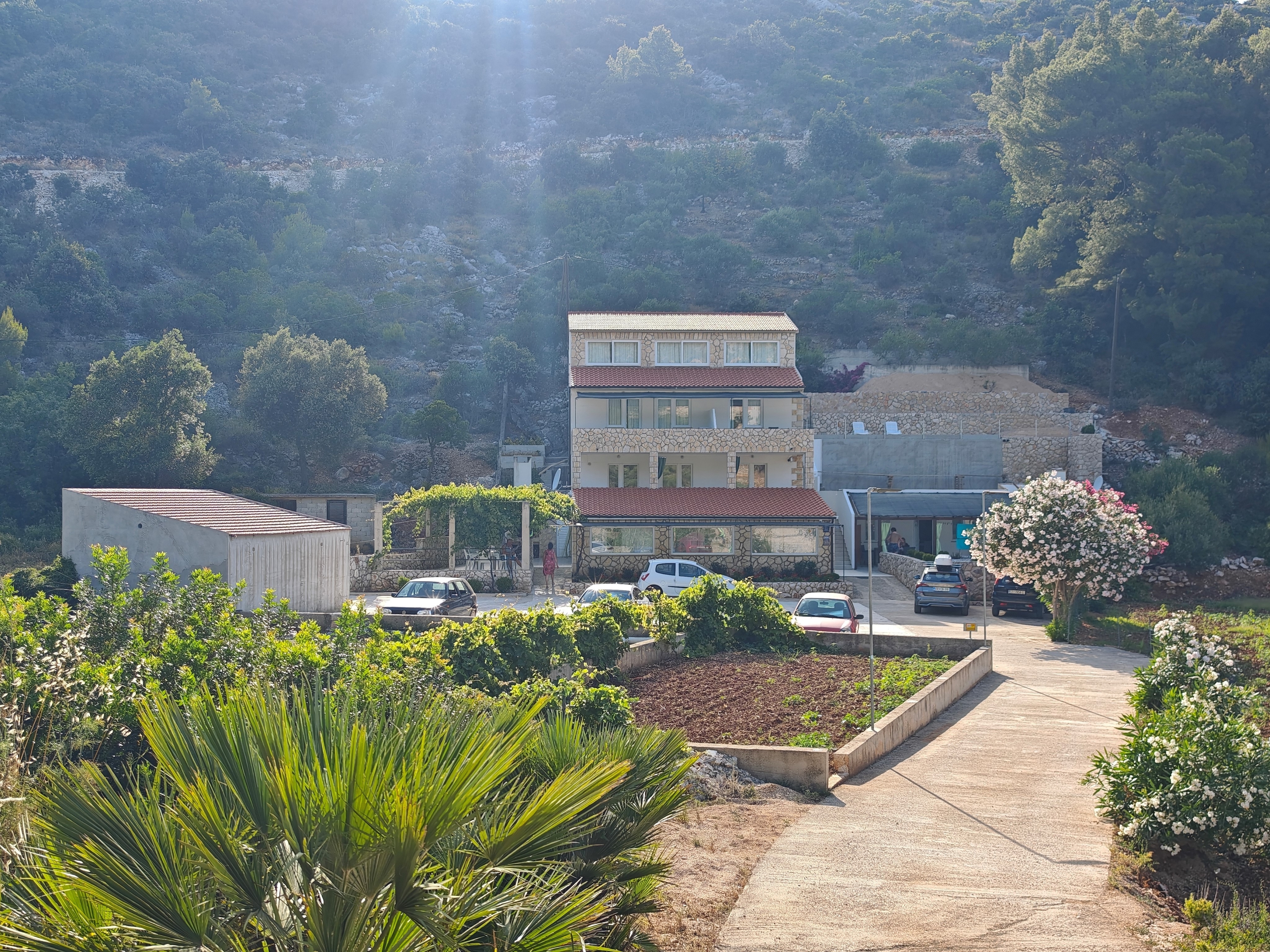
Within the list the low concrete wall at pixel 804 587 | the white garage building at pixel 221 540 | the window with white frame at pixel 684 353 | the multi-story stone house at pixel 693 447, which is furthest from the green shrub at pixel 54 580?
the window with white frame at pixel 684 353

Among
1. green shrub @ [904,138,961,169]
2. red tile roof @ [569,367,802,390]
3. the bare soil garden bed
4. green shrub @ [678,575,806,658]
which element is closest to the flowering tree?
the bare soil garden bed

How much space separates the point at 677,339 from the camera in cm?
4725

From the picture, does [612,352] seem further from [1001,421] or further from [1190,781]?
[1190,781]

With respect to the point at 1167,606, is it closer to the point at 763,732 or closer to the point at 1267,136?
the point at 763,732

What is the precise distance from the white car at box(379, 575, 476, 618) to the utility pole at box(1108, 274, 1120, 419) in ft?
142

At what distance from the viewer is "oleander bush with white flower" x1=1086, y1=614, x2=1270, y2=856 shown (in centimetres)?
945

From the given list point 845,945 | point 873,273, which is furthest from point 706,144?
point 845,945

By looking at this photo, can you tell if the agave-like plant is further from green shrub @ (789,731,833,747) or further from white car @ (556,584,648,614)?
white car @ (556,584,648,614)

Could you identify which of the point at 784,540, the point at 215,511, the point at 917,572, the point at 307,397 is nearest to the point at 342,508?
the point at 307,397

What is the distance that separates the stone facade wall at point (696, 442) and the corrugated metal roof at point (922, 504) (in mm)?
3037

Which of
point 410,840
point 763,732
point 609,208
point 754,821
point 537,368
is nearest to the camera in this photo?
point 410,840

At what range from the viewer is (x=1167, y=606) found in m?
32.7

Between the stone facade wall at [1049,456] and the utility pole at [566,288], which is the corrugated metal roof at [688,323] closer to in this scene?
the stone facade wall at [1049,456]

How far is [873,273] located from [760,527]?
43.9 metres
